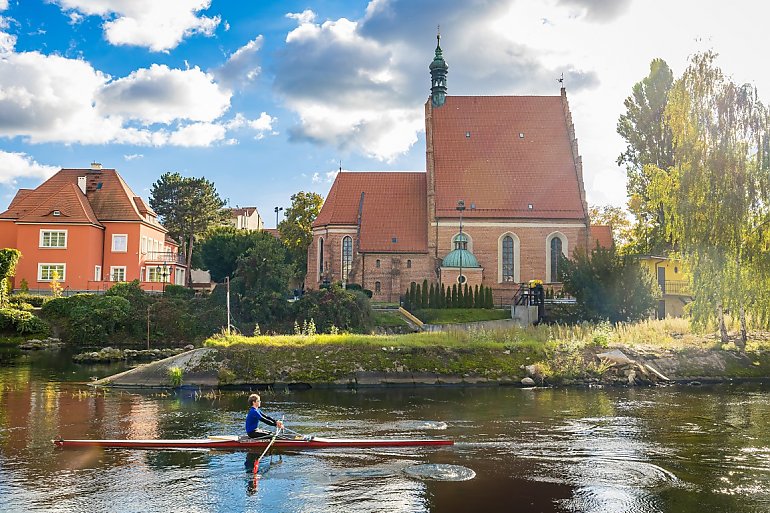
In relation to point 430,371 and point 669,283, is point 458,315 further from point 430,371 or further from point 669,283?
point 430,371

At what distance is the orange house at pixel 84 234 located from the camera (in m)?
46.8

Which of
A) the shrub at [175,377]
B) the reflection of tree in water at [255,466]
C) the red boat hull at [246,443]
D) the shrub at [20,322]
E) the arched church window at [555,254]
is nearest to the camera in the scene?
the reflection of tree in water at [255,466]

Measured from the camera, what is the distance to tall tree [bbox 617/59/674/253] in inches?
1811

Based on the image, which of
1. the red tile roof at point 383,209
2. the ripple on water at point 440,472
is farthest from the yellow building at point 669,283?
the ripple on water at point 440,472

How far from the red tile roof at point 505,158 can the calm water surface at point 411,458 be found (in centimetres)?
2714

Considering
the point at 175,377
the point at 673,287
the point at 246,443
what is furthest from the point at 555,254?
the point at 246,443

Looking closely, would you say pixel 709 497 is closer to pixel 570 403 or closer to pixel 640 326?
pixel 570 403

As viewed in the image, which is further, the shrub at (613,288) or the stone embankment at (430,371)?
the shrub at (613,288)

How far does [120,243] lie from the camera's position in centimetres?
4934

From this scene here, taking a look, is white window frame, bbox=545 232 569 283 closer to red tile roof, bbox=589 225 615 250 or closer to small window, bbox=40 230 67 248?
red tile roof, bbox=589 225 615 250

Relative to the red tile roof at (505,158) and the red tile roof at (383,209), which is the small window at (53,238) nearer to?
the red tile roof at (383,209)

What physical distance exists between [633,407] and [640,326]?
35.6 feet

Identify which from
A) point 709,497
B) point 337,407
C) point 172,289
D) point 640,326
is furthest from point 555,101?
point 709,497

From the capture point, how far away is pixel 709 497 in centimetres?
1041
